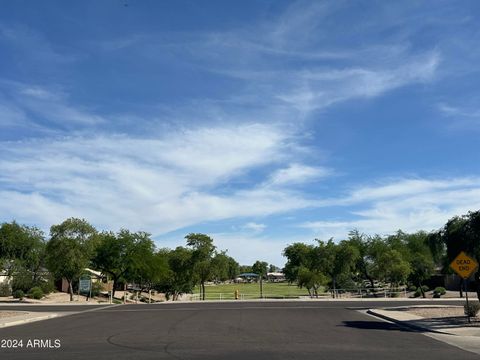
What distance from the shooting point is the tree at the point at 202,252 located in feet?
185

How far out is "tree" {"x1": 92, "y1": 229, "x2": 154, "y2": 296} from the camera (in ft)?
182

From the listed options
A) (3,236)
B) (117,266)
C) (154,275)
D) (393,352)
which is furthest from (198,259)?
(393,352)

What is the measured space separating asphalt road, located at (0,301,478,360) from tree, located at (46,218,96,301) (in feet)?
93.0

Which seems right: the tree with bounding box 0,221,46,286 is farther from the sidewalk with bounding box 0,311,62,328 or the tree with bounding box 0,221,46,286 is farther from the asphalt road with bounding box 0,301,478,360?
the asphalt road with bounding box 0,301,478,360

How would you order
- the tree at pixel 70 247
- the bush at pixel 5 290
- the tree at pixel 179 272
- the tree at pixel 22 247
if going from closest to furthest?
the tree at pixel 70 247
the bush at pixel 5 290
the tree at pixel 179 272
the tree at pixel 22 247

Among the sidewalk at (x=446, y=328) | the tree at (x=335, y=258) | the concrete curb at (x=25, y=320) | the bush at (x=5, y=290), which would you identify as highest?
the tree at (x=335, y=258)

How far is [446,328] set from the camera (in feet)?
69.8

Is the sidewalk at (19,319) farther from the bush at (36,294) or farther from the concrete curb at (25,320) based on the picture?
the bush at (36,294)

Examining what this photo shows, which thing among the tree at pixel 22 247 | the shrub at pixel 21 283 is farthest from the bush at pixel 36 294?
the tree at pixel 22 247

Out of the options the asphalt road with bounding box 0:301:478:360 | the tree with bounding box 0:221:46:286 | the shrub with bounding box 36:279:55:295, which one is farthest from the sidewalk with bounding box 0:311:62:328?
the tree with bounding box 0:221:46:286

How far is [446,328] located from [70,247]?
39.5 m

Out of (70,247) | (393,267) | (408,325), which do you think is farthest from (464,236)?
(70,247)

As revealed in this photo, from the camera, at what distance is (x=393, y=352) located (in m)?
15.0

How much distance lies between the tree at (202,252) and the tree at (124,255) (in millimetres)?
4707
